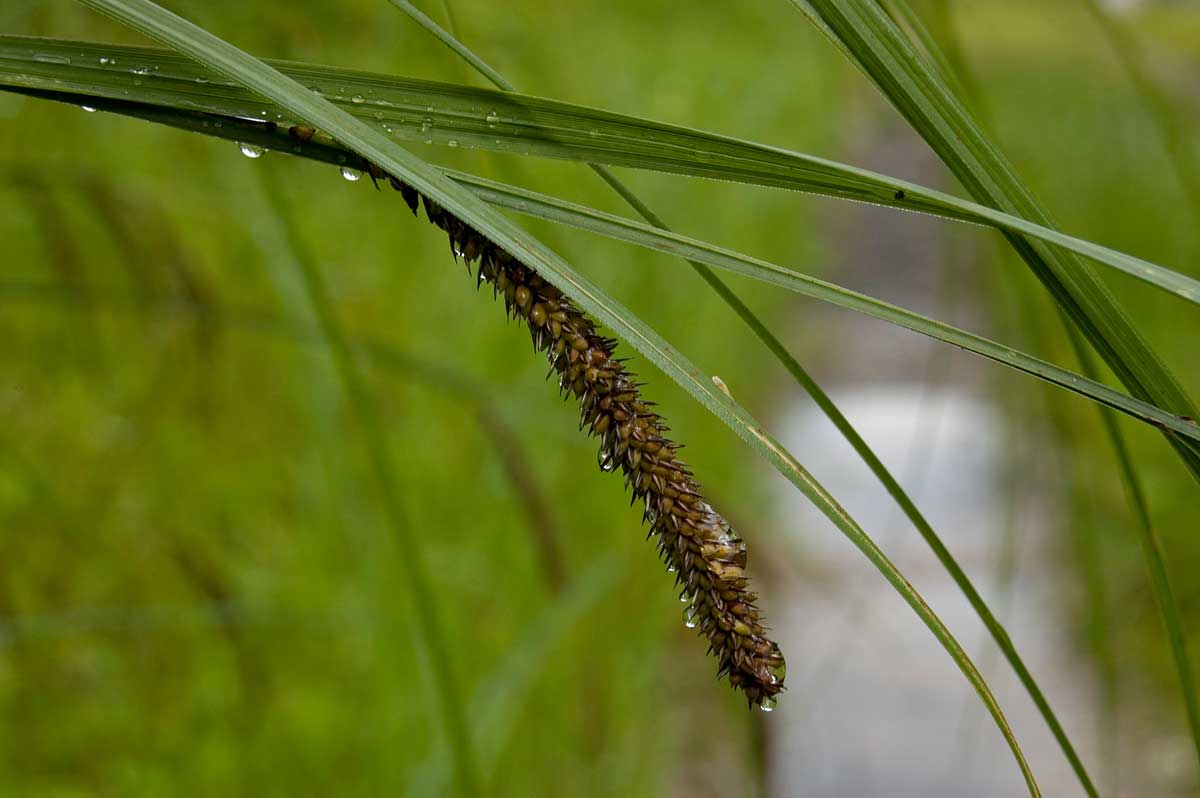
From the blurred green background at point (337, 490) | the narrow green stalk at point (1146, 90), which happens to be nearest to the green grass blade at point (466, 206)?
the blurred green background at point (337, 490)

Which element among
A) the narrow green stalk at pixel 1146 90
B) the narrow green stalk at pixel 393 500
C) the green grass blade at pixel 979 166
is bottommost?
the narrow green stalk at pixel 393 500

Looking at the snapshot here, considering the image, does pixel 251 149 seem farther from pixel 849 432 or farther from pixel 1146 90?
pixel 1146 90

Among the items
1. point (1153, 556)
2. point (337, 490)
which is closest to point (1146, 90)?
point (1153, 556)

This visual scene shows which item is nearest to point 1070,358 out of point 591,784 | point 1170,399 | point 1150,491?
point 1150,491

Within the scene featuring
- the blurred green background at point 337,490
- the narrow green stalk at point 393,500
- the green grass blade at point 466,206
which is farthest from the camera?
the blurred green background at point 337,490

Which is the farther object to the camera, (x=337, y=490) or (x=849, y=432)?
(x=337, y=490)

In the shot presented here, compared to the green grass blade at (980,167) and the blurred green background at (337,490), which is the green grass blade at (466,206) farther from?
the blurred green background at (337,490)

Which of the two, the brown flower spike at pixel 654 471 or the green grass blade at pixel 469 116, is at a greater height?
the green grass blade at pixel 469 116
